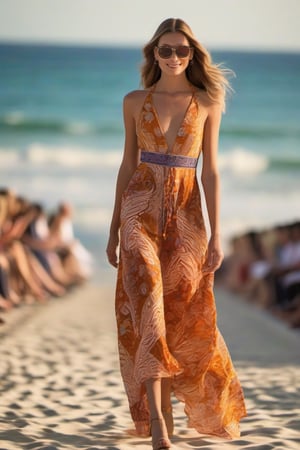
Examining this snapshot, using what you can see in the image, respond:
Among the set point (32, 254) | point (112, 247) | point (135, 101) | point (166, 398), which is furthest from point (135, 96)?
point (32, 254)

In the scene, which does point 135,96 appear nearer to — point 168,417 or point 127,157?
point 127,157

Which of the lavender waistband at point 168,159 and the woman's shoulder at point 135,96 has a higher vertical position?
the woman's shoulder at point 135,96

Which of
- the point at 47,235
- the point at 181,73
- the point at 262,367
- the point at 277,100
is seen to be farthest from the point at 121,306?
the point at 277,100

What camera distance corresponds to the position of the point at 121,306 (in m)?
4.57

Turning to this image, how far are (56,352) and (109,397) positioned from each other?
1971mm

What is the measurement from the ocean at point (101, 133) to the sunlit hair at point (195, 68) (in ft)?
49.2

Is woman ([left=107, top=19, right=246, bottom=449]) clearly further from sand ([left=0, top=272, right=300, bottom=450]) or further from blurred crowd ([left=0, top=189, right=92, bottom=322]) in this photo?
blurred crowd ([left=0, top=189, right=92, bottom=322])

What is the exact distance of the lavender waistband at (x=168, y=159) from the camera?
14.9 feet

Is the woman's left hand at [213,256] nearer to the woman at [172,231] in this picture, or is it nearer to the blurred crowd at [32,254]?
the woman at [172,231]

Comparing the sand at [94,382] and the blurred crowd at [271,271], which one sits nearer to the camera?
the sand at [94,382]

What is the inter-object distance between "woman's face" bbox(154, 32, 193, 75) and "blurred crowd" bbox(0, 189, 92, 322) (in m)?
5.39

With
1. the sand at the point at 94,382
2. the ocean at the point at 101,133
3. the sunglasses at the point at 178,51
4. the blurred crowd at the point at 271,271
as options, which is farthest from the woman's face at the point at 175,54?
the ocean at the point at 101,133

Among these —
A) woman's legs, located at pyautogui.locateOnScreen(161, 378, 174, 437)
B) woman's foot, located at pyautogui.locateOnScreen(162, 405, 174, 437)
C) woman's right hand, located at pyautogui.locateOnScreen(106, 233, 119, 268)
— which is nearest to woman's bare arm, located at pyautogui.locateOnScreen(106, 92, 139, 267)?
woman's right hand, located at pyautogui.locateOnScreen(106, 233, 119, 268)

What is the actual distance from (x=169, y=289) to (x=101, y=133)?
2964 centimetres
